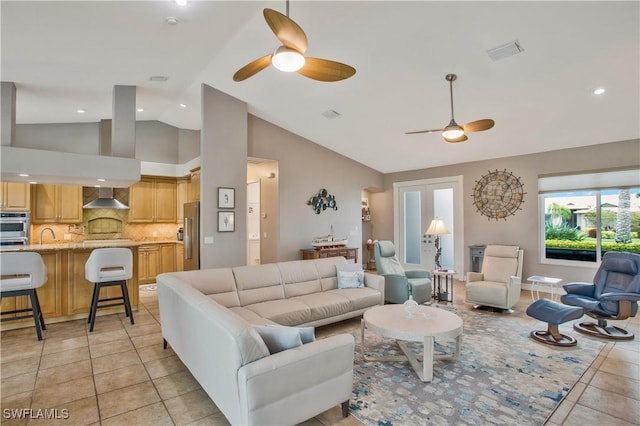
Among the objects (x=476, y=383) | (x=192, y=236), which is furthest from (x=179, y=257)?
(x=476, y=383)

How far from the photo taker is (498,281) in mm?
5273

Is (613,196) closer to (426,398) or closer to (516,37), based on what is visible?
(516,37)

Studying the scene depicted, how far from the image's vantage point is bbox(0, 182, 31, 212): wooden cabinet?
18.1ft

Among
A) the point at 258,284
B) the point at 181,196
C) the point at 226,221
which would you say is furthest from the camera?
the point at 181,196

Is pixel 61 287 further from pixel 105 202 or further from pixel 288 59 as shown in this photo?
pixel 288 59

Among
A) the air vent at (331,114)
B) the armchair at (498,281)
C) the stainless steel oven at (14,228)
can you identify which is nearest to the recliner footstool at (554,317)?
the armchair at (498,281)

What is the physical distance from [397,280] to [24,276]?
4.90 metres

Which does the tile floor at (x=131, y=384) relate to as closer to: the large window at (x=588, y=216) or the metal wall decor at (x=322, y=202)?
the large window at (x=588, y=216)

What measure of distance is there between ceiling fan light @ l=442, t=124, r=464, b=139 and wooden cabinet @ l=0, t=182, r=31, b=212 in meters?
6.97

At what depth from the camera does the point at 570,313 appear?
11.8 feet

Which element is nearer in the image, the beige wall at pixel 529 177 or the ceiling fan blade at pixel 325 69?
the ceiling fan blade at pixel 325 69

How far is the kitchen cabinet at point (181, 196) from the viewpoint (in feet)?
23.9

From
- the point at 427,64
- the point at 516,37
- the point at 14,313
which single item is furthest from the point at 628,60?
the point at 14,313

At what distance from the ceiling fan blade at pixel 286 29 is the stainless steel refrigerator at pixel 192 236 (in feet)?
13.1
